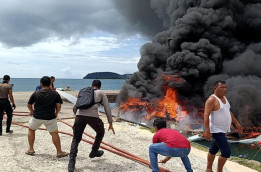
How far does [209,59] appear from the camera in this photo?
70.9 feet

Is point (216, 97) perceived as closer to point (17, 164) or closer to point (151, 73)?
point (17, 164)

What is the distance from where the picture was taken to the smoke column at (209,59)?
19062 mm

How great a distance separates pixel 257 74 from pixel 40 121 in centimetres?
2216

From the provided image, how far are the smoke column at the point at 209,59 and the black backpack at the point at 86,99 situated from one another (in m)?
15.2

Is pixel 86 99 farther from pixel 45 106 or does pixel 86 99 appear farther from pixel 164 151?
pixel 164 151

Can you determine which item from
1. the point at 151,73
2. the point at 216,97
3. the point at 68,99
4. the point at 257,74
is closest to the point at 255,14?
the point at 257,74

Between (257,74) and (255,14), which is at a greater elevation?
(255,14)

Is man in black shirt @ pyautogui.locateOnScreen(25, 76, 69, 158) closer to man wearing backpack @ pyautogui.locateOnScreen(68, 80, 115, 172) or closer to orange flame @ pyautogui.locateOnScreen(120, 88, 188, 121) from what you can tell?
man wearing backpack @ pyautogui.locateOnScreen(68, 80, 115, 172)

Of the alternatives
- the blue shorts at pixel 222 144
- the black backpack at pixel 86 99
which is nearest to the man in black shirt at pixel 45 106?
the black backpack at pixel 86 99

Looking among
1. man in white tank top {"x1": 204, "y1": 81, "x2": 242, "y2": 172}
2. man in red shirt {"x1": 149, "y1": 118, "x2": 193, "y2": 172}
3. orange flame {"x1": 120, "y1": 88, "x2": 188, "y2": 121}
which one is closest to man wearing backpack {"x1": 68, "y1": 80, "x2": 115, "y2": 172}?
man in red shirt {"x1": 149, "y1": 118, "x2": 193, "y2": 172}

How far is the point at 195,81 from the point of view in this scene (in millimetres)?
22594

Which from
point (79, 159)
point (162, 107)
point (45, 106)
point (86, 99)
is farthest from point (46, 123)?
point (162, 107)

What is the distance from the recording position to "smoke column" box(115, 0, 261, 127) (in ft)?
62.5

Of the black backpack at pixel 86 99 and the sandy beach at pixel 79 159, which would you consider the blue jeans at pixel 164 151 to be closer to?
the sandy beach at pixel 79 159
